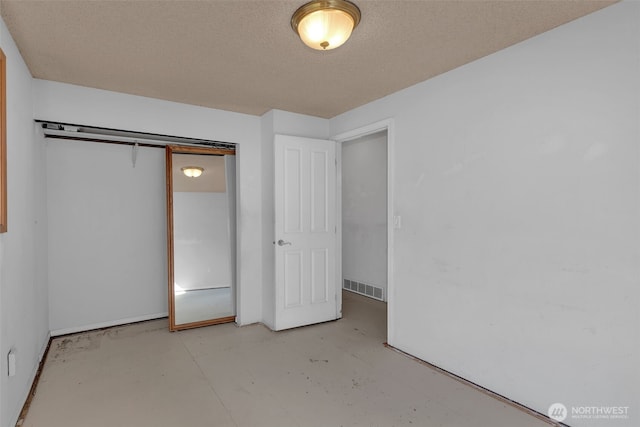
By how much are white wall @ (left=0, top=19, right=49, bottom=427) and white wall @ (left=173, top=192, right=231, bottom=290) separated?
1.23 meters

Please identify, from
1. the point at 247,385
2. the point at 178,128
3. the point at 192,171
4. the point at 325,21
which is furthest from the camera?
the point at 192,171

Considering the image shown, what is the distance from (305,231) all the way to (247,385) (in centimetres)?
172

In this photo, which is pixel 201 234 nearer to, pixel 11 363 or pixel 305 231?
pixel 305 231

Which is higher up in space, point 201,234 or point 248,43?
point 248,43

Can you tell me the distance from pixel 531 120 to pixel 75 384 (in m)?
3.63

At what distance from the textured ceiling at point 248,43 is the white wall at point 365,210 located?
197 centimetres

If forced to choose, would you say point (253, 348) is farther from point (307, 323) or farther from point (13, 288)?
point (13, 288)

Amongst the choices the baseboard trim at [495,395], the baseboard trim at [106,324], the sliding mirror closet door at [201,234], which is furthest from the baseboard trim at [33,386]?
the baseboard trim at [495,395]

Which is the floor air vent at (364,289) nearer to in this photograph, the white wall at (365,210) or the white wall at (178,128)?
the white wall at (365,210)

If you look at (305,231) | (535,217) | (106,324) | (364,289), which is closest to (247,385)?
(305,231)

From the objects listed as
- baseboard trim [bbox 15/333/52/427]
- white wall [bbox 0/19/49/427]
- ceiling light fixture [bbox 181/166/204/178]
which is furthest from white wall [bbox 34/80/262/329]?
baseboard trim [bbox 15/333/52/427]

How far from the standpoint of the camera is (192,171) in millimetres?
3979

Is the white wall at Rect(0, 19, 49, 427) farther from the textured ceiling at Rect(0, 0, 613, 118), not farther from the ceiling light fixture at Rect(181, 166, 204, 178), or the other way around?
the ceiling light fixture at Rect(181, 166, 204, 178)

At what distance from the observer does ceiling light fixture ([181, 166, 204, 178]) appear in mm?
3928
